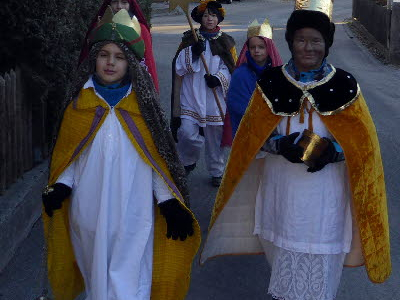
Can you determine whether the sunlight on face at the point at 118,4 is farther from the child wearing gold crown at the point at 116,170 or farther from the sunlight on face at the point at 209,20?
the child wearing gold crown at the point at 116,170

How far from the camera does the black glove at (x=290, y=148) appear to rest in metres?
4.39

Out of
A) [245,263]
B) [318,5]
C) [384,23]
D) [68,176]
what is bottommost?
[384,23]

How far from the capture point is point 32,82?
7535mm

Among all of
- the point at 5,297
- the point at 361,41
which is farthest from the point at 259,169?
the point at 361,41

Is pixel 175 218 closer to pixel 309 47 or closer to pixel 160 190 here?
pixel 160 190

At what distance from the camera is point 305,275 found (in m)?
4.59

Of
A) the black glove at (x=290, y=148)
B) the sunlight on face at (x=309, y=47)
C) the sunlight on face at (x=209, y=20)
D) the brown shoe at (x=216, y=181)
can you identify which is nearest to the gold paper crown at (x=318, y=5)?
the sunlight on face at (x=309, y=47)

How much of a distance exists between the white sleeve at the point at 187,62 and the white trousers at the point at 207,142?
1.64ft

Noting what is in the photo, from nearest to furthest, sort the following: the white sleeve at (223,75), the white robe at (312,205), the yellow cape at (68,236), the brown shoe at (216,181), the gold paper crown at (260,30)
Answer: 1. the yellow cape at (68,236)
2. the white robe at (312,205)
3. the gold paper crown at (260,30)
4. the white sleeve at (223,75)
5. the brown shoe at (216,181)

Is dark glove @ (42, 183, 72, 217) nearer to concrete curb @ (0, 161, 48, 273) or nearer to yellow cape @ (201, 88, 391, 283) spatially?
yellow cape @ (201, 88, 391, 283)

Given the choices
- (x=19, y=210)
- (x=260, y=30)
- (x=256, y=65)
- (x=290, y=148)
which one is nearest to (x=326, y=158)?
(x=290, y=148)

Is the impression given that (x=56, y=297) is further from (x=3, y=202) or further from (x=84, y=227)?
(x=3, y=202)

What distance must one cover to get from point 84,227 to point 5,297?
137cm

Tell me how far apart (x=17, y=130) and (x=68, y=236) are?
9.26 feet
